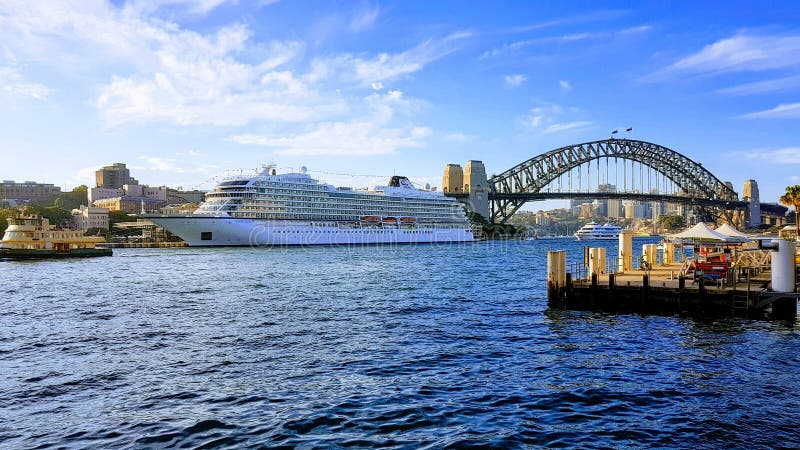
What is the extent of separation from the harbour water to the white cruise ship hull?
5484 centimetres

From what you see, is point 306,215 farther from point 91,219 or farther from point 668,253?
point 91,219

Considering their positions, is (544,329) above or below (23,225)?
below

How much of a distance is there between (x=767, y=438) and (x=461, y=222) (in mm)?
114285

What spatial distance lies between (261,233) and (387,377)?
241 feet

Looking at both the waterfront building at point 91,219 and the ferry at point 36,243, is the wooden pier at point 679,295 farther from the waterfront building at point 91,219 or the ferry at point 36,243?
the waterfront building at point 91,219

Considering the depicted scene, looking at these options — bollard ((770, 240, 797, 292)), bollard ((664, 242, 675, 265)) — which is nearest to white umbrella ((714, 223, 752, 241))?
bollard ((770, 240, 797, 292))

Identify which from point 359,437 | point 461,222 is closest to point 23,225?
point 359,437

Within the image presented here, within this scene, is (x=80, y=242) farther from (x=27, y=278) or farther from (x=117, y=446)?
(x=117, y=446)

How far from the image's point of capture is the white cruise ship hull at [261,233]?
3113 inches

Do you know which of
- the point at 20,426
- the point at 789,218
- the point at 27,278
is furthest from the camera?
the point at 789,218

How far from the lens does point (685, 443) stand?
959cm

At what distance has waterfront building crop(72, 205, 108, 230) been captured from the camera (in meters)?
137

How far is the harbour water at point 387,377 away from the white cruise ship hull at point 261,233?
54837 mm

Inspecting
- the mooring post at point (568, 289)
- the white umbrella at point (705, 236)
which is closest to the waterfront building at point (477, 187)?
the white umbrella at point (705, 236)
